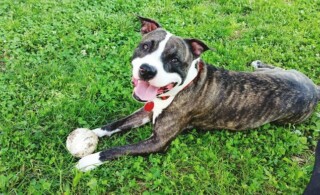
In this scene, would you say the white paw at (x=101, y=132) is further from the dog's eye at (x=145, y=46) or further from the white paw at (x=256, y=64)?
the white paw at (x=256, y=64)

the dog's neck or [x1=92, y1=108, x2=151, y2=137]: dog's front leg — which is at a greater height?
the dog's neck

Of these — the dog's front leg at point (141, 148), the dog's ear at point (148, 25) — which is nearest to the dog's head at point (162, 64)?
the dog's ear at point (148, 25)

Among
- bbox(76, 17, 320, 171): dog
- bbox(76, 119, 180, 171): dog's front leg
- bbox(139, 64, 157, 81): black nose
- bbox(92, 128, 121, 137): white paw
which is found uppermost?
bbox(139, 64, 157, 81): black nose

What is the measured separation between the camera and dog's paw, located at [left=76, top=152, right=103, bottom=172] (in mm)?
4008

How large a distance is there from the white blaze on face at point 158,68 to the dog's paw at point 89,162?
0.93 m

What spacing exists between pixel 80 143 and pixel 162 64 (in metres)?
1.17

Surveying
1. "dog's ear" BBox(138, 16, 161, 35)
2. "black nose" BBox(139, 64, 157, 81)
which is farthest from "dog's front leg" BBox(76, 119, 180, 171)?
"dog's ear" BBox(138, 16, 161, 35)

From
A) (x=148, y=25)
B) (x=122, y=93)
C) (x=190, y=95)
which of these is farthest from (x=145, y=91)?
(x=122, y=93)

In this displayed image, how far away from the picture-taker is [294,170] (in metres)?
4.32

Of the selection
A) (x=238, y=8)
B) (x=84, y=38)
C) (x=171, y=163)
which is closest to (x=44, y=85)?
(x=84, y=38)

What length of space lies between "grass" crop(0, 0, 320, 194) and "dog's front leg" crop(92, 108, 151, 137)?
9 centimetres

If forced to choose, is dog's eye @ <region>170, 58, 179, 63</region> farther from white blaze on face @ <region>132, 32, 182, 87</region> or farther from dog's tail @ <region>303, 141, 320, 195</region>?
dog's tail @ <region>303, 141, 320, 195</region>

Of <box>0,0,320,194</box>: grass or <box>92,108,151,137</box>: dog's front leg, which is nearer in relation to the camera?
<box>0,0,320,194</box>: grass

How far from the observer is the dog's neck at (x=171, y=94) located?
412 centimetres
